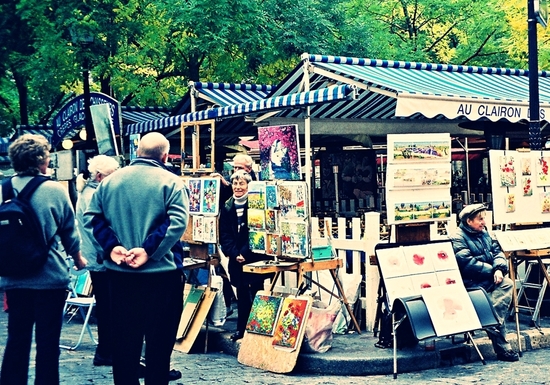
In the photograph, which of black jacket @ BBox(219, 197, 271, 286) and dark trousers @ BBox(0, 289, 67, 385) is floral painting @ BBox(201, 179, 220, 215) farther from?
dark trousers @ BBox(0, 289, 67, 385)

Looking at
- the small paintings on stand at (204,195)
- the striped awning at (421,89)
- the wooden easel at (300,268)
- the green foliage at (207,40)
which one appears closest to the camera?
the wooden easel at (300,268)

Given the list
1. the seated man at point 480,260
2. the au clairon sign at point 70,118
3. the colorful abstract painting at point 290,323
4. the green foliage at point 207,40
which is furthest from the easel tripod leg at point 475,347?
the green foliage at point 207,40

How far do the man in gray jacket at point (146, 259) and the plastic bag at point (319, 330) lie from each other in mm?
2339

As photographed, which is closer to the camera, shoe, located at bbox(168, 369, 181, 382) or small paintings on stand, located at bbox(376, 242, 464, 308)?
shoe, located at bbox(168, 369, 181, 382)

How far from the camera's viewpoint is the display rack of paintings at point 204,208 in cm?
855

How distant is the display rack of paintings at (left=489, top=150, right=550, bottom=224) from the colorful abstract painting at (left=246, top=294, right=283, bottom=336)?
99.2 inches

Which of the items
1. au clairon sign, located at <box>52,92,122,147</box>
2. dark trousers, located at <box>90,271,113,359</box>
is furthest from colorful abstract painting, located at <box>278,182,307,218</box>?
au clairon sign, located at <box>52,92,122,147</box>

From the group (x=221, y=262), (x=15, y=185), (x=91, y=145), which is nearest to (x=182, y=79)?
(x=91, y=145)

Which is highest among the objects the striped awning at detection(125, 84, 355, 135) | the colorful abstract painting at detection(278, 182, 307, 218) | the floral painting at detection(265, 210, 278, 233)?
the striped awning at detection(125, 84, 355, 135)

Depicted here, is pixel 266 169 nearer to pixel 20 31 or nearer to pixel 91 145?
pixel 91 145

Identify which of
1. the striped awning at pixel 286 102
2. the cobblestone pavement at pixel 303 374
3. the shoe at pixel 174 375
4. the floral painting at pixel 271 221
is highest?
the striped awning at pixel 286 102

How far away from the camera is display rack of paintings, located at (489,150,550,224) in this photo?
27.7 ft

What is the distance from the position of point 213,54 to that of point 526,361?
14793mm

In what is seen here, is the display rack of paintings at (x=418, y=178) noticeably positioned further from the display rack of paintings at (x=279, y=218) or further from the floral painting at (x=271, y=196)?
the floral painting at (x=271, y=196)
